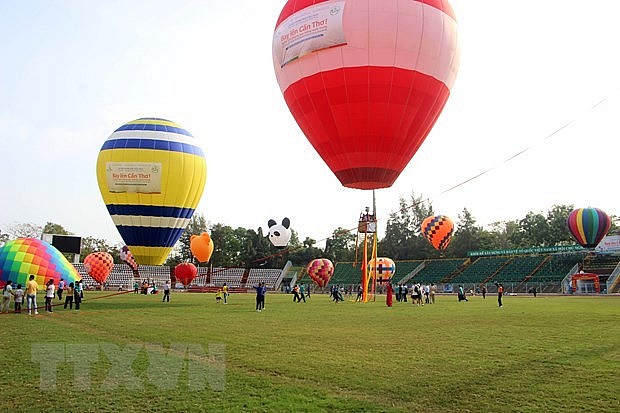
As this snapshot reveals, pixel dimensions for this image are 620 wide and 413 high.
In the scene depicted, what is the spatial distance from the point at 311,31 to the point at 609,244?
48216 mm

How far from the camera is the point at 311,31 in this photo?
60.1 feet

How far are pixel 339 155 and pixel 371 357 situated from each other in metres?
11.5

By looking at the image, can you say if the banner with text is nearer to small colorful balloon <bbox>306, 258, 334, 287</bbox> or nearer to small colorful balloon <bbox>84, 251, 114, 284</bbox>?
small colorful balloon <bbox>306, 258, 334, 287</bbox>

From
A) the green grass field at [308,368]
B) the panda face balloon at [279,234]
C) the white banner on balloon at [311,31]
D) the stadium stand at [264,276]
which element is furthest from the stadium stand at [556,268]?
the white banner on balloon at [311,31]

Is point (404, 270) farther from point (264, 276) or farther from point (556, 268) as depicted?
point (264, 276)

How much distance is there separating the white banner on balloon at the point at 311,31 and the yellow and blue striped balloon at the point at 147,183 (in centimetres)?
1153

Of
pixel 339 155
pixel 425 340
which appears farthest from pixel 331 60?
pixel 425 340

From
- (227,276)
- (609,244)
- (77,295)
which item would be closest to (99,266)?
(227,276)

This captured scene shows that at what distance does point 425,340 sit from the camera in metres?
11.9

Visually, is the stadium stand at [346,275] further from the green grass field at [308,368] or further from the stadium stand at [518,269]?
the green grass field at [308,368]

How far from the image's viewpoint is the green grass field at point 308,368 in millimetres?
6402

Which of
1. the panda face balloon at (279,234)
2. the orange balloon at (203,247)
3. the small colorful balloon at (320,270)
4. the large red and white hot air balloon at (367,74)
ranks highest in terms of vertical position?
the large red and white hot air balloon at (367,74)

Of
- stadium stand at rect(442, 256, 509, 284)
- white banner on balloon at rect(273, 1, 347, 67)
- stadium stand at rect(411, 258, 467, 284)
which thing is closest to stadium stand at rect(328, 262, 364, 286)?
stadium stand at rect(411, 258, 467, 284)

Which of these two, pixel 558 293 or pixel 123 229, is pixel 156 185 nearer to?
pixel 123 229
